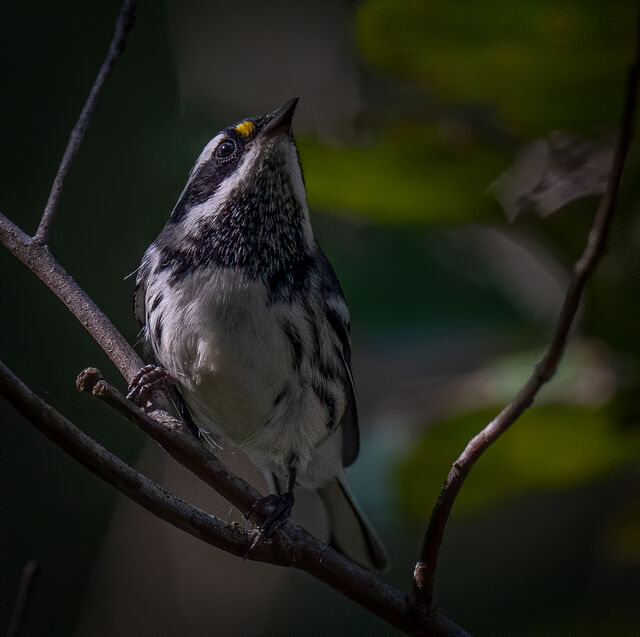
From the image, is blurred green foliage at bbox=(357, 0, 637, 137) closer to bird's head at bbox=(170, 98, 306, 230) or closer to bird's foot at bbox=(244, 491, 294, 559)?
bird's head at bbox=(170, 98, 306, 230)

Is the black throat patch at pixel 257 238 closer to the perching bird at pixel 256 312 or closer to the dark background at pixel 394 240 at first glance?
the perching bird at pixel 256 312

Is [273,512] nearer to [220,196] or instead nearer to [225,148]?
[220,196]

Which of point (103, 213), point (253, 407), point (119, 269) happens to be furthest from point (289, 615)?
point (103, 213)

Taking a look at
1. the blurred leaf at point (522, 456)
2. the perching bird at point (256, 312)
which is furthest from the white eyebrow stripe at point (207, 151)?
the blurred leaf at point (522, 456)

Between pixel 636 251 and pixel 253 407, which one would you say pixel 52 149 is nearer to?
pixel 253 407

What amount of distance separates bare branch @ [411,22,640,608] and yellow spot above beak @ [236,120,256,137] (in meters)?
0.98

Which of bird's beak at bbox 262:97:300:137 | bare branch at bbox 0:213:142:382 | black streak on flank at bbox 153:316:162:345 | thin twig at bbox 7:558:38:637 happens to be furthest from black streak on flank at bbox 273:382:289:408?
thin twig at bbox 7:558:38:637

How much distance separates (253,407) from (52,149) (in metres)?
0.83

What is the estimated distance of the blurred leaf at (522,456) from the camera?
1.37m

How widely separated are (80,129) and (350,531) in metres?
1.08

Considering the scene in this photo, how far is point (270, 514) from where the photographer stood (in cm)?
139

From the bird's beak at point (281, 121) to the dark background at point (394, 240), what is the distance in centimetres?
6

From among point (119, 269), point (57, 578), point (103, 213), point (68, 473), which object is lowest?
point (57, 578)

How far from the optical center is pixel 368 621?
1.66m
